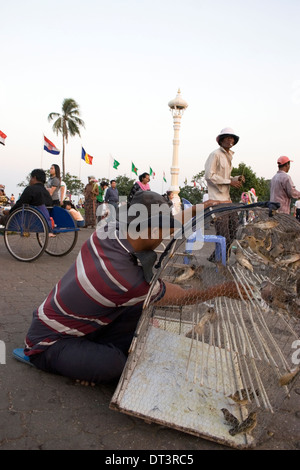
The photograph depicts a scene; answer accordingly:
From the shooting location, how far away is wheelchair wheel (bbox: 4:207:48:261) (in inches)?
208

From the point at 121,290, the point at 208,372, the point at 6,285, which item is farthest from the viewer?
the point at 6,285

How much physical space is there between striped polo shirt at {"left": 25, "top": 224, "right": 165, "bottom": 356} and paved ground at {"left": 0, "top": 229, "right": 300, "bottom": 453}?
21 cm

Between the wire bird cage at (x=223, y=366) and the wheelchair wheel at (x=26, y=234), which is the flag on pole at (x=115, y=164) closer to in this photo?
the wheelchair wheel at (x=26, y=234)

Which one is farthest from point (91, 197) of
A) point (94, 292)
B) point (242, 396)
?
point (242, 396)

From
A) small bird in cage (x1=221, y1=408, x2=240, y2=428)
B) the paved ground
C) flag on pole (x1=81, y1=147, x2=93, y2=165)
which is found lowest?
the paved ground

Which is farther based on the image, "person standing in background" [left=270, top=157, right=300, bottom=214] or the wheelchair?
the wheelchair

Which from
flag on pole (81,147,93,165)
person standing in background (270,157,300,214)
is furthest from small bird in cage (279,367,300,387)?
flag on pole (81,147,93,165)

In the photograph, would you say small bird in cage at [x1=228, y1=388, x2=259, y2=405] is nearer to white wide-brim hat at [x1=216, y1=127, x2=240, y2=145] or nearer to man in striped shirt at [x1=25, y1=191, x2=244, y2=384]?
man in striped shirt at [x1=25, y1=191, x2=244, y2=384]

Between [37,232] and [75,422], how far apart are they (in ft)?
12.7

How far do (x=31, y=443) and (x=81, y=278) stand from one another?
730 millimetres

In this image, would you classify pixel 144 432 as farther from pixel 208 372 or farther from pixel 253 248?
pixel 253 248

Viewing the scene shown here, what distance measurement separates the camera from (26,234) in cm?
537

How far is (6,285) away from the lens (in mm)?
4074

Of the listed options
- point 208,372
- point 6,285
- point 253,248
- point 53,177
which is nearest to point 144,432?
point 208,372
